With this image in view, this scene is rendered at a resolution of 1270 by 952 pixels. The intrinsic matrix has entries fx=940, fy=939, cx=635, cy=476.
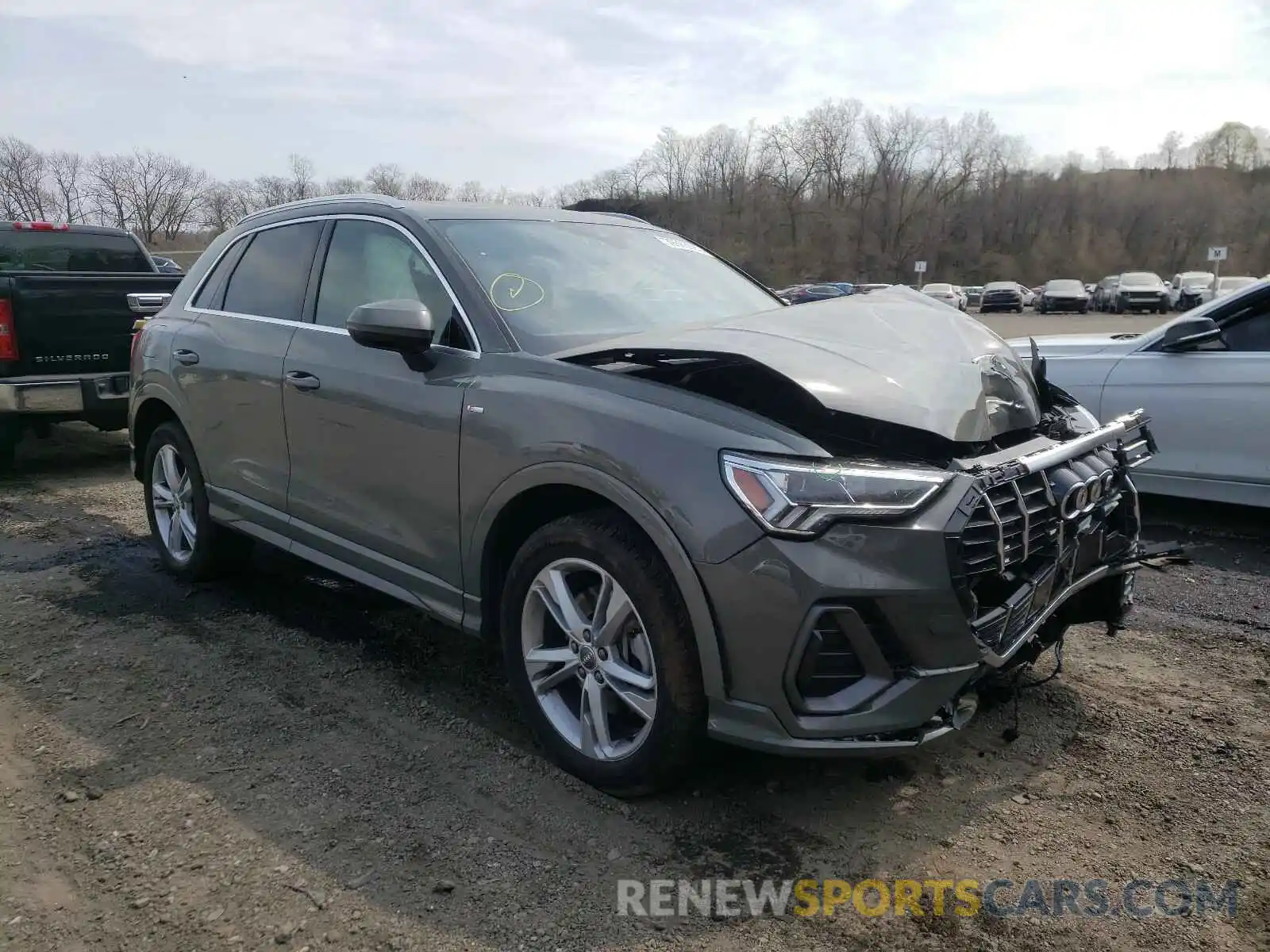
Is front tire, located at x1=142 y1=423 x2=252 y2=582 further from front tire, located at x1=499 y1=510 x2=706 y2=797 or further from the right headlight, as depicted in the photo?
the right headlight

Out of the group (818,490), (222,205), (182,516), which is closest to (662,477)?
(818,490)

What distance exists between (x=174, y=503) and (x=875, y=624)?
4060 mm

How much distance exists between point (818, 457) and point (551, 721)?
4.00 ft

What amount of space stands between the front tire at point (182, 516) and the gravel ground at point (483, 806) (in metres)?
0.63

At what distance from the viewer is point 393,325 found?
3.10m

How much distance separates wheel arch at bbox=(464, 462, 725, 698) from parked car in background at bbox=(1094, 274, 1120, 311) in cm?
5044

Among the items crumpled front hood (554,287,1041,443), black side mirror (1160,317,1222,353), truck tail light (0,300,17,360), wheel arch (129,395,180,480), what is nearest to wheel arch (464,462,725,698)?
crumpled front hood (554,287,1041,443)

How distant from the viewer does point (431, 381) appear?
3.29 m

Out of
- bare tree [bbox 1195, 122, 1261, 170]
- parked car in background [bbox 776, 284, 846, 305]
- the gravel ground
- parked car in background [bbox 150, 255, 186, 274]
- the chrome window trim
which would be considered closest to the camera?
the gravel ground

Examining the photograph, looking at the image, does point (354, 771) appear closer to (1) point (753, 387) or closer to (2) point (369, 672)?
(2) point (369, 672)

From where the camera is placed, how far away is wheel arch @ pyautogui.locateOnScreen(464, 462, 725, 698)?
2.51 metres

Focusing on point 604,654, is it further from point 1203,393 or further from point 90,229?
point 90,229

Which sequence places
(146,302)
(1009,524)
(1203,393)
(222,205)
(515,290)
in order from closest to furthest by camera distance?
(1009,524) → (515,290) → (1203,393) → (146,302) → (222,205)

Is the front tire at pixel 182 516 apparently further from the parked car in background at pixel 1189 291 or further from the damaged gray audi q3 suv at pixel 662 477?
the parked car in background at pixel 1189 291
